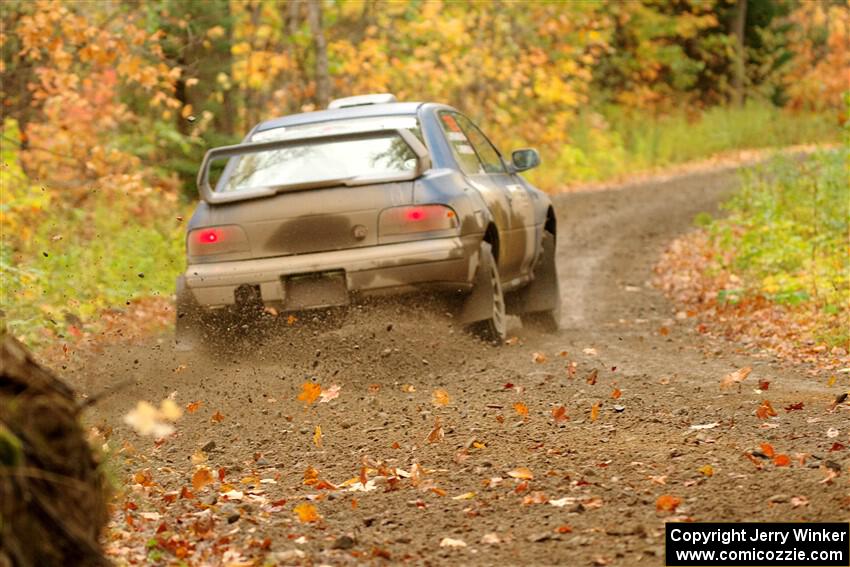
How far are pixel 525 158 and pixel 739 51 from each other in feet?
99.4

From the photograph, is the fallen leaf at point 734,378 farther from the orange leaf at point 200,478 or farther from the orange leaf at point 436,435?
the orange leaf at point 200,478

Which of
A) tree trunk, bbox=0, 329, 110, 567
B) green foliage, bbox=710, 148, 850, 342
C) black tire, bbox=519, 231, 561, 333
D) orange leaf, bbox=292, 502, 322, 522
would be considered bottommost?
green foliage, bbox=710, 148, 850, 342

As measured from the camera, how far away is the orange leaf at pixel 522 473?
5848 millimetres

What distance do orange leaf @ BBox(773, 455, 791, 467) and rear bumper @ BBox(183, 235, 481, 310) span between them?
3559 mm

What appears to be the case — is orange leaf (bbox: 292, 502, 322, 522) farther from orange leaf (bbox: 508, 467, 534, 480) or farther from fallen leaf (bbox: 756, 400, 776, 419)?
fallen leaf (bbox: 756, 400, 776, 419)

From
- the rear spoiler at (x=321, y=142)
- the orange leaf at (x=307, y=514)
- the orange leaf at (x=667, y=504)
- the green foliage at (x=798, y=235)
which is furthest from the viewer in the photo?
the green foliage at (x=798, y=235)

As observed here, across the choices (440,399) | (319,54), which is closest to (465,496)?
(440,399)

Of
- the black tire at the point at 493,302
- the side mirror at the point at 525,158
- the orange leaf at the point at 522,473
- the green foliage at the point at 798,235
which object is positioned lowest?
the green foliage at the point at 798,235

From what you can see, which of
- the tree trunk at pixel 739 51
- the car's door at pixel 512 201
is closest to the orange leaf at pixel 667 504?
the car's door at pixel 512 201

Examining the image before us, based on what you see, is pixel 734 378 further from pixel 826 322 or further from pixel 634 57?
pixel 634 57

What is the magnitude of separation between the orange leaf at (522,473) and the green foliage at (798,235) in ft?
15.8

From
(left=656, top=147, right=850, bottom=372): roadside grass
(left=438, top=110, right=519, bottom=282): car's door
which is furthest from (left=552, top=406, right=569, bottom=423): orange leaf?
(left=438, top=110, right=519, bottom=282): car's door

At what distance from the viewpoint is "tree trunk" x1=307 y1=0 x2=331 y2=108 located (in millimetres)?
19641

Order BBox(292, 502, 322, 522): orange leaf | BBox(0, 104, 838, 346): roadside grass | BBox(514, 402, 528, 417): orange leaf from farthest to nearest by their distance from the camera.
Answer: BBox(0, 104, 838, 346): roadside grass, BBox(514, 402, 528, 417): orange leaf, BBox(292, 502, 322, 522): orange leaf
